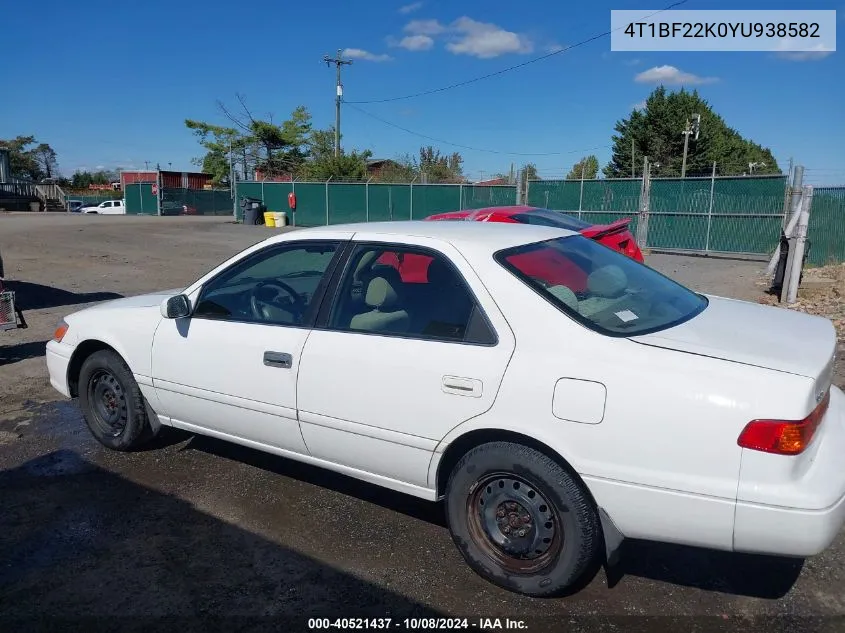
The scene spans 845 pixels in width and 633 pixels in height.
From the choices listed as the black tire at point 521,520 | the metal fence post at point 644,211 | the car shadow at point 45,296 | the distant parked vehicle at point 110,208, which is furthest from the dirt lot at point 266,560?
the distant parked vehicle at point 110,208

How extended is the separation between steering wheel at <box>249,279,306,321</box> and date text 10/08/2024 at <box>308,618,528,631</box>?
1512 mm

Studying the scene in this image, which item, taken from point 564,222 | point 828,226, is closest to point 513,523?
point 564,222

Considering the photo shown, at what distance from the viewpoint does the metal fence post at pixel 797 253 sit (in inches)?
380

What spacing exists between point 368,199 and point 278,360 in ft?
78.9

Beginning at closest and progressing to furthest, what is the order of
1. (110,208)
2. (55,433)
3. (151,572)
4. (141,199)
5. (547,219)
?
(151,572)
(55,433)
(547,219)
(141,199)
(110,208)

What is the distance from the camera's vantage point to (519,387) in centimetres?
276

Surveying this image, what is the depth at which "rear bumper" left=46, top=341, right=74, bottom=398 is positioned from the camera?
4547 millimetres

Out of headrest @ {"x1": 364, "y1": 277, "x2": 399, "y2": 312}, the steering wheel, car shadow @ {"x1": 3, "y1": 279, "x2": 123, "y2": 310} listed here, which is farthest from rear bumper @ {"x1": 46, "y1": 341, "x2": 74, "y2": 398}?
car shadow @ {"x1": 3, "y1": 279, "x2": 123, "y2": 310}

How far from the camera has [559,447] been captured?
268 cm

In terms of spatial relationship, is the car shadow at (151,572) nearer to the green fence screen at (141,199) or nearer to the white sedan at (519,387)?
the white sedan at (519,387)

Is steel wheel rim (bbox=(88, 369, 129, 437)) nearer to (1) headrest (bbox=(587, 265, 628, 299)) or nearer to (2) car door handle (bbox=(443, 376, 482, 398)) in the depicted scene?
(2) car door handle (bbox=(443, 376, 482, 398))

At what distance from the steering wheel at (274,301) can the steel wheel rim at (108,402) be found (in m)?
1.20

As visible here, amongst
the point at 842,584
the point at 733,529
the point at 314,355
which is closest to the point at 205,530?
the point at 314,355

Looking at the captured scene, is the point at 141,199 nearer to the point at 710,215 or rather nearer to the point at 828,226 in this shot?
the point at 710,215
